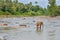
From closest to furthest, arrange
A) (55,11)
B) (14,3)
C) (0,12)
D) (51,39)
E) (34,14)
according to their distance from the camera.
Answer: (51,39) → (0,12) → (55,11) → (34,14) → (14,3)

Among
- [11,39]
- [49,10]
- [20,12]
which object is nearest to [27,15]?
[20,12]

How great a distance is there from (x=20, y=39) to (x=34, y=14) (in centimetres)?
6126

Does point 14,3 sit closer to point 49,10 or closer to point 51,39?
point 49,10

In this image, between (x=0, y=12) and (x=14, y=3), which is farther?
(x=14, y=3)

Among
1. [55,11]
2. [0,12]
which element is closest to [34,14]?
[55,11]

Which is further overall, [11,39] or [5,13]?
[5,13]

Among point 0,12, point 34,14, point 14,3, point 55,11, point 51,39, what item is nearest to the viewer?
point 51,39

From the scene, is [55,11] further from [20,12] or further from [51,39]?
[51,39]

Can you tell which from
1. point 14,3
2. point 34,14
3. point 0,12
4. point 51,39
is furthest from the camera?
point 14,3

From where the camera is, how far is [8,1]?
8188 cm

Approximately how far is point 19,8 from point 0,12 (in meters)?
12.3

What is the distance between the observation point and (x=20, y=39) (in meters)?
17.9

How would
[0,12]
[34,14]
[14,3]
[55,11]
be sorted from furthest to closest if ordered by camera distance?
[14,3] < [34,14] < [55,11] < [0,12]

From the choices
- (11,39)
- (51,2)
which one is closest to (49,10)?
(51,2)
